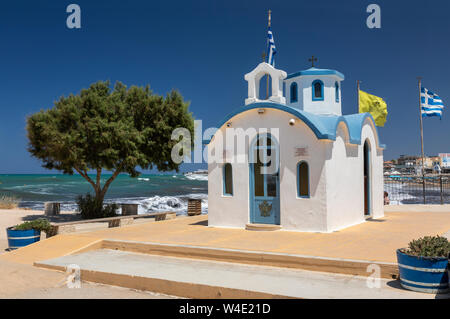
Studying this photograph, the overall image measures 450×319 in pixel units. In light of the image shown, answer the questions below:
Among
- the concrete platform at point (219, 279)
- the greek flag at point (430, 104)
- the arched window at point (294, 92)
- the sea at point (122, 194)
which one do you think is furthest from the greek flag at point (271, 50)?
the sea at point (122, 194)

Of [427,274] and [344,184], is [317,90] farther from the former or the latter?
[427,274]

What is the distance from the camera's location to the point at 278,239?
10352 mm

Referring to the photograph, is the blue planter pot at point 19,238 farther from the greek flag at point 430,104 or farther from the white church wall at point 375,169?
the greek flag at point 430,104

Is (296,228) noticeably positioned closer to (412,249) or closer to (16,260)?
(412,249)

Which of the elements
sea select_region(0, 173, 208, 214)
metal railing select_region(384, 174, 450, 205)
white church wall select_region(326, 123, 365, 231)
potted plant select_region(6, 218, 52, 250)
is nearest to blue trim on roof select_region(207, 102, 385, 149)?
white church wall select_region(326, 123, 365, 231)

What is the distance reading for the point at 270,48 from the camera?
49.4ft

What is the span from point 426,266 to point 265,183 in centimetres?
681

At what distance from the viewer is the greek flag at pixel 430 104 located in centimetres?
2273

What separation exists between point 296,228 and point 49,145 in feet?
39.3

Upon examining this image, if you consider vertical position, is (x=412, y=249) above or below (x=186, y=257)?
above

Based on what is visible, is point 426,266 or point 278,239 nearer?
point 426,266

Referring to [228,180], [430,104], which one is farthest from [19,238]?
[430,104]

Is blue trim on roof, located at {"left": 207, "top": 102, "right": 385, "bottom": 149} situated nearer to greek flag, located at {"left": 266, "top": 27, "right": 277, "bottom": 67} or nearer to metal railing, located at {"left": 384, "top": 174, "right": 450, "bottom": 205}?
greek flag, located at {"left": 266, "top": 27, "right": 277, "bottom": 67}
